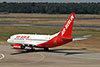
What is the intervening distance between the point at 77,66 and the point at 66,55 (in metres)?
12.4

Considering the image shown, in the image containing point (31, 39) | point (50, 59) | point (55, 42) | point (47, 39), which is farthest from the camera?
point (31, 39)

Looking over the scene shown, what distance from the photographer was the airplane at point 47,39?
59844 millimetres

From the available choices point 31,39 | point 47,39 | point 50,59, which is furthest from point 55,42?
point 31,39

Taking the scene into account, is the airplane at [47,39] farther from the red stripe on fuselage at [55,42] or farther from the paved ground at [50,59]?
the paved ground at [50,59]

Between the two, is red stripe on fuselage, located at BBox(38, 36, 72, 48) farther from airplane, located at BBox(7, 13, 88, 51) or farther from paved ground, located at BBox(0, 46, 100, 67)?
paved ground, located at BBox(0, 46, 100, 67)

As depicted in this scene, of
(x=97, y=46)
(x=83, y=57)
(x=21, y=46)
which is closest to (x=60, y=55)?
(x=83, y=57)

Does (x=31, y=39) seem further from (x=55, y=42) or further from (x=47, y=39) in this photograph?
(x=55, y=42)

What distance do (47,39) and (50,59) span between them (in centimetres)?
796

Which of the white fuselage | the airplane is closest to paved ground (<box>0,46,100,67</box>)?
the airplane

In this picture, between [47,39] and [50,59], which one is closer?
[50,59]

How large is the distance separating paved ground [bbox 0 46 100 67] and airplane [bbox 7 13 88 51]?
78.7 inches

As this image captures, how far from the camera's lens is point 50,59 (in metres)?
55.7

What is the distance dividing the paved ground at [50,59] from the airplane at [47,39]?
2.00 meters

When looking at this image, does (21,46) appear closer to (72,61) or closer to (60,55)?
(60,55)
